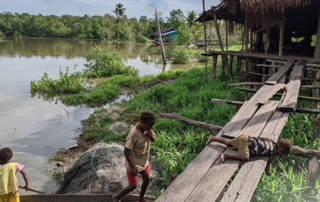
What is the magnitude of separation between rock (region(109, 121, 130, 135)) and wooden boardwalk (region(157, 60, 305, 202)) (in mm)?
4253

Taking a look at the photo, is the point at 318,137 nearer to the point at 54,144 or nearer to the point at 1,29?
the point at 54,144

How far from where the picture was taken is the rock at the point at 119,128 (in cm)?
768

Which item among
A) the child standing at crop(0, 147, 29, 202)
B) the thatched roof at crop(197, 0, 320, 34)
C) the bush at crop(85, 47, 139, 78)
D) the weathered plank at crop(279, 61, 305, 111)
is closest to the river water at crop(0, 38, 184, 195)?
the child standing at crop(0, 147, 29, 202)

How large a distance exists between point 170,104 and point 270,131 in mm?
6149

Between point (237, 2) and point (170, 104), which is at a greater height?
point (237, 2)

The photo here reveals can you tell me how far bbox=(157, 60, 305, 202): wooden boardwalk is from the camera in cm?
211

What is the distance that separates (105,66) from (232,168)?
17159 mm

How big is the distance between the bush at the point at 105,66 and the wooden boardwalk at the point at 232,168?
14998mm

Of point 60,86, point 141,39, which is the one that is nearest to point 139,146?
point 60,86

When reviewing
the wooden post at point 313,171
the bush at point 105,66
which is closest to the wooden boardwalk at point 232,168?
the wooden post at point 313,171

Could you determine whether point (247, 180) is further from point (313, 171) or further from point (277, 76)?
point (277, 76)

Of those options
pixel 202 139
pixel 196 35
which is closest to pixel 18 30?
pixel 196 35

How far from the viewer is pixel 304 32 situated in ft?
44.8

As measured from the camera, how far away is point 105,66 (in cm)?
1883
